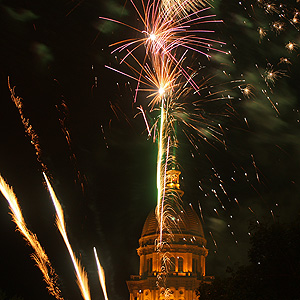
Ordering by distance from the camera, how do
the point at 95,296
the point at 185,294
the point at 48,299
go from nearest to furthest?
the point at 48,299 → the point at 95,296 → the point at 185,294

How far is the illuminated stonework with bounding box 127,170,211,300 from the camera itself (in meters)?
84.8

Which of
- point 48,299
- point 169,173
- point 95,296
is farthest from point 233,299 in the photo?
point 169,173

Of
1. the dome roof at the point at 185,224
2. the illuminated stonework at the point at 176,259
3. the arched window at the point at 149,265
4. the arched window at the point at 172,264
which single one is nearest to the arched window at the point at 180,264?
the illuminated stonework at the point at 176,259

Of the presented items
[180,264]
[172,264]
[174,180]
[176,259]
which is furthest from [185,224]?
[174,180]

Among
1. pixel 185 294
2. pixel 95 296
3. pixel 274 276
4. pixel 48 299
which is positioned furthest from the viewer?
pixel 185 294

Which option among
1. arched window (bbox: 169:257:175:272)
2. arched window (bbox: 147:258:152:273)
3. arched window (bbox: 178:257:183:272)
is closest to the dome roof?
arched window (bbox: 147:258:152:273)

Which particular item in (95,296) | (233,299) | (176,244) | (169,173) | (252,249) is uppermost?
(169,173)

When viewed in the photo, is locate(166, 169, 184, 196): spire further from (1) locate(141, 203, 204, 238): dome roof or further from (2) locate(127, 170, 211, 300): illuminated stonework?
(1) locate(141, 203, 204, 238): dome roof

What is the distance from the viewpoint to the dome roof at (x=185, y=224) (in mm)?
86375

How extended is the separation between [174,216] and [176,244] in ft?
13.7

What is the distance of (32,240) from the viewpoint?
2453 cm

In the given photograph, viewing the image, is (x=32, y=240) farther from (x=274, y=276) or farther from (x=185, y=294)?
(x=185, y=294)

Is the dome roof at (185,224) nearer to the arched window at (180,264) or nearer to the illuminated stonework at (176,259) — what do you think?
the illuminated stonework at (176,259)

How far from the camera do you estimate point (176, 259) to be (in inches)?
3447
